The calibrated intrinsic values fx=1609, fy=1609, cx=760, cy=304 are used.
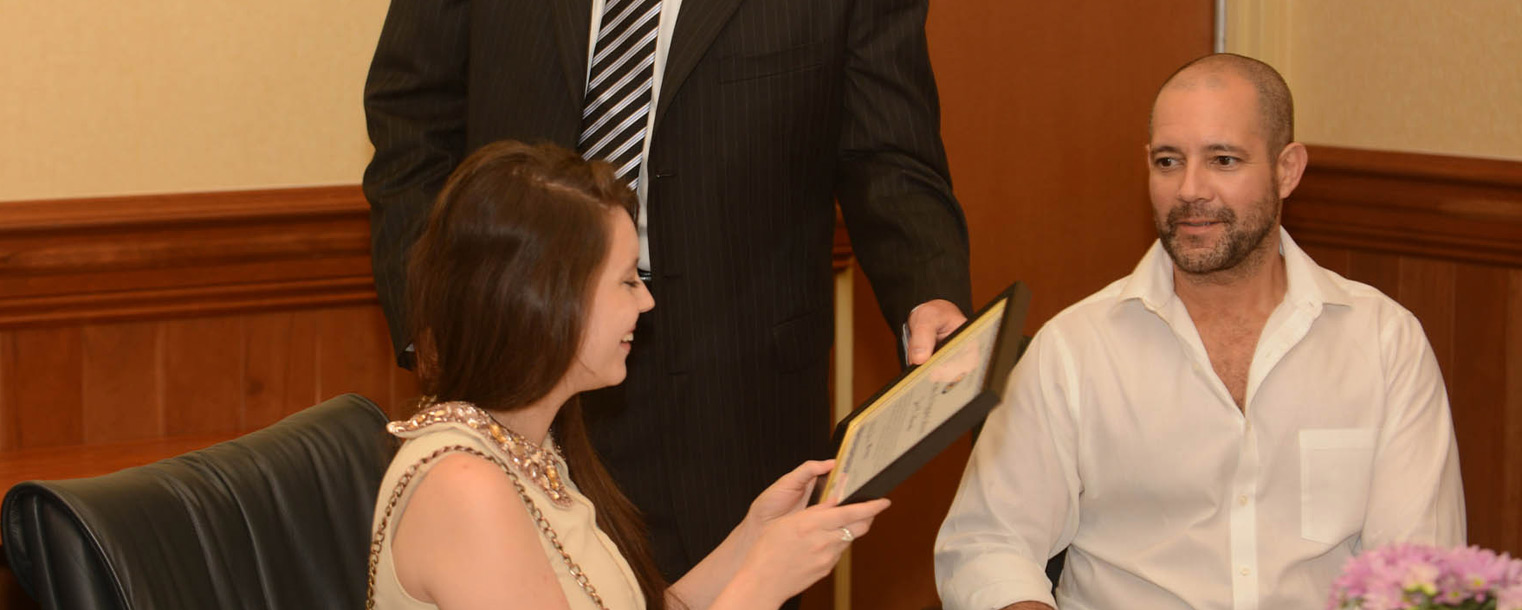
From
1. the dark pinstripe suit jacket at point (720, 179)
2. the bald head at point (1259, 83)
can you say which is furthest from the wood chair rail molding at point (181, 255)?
the bald head at point (1259, 83)

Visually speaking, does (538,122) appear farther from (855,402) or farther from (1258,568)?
(855,402)

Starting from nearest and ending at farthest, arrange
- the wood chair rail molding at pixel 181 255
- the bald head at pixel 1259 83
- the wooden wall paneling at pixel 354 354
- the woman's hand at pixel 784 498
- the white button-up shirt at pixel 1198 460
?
the woman's hand at pixel 784 498
the white button-up shirt at pixel 1198 460
the bald head at pixel 1259 83
the wood chair rail molding at pixel 181 255
the wooden wall paneling at pixel 354 354

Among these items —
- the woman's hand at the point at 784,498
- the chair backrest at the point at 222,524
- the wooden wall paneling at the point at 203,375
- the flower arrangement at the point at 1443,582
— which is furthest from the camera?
the wooden wall paneling at the point at 203,375

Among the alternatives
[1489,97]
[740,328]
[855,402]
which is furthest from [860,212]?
[1489,97]

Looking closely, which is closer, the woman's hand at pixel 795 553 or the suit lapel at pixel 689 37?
the woman's hand at pixel 795 553

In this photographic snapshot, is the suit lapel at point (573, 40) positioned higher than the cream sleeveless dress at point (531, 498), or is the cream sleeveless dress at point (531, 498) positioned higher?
the suit lapel at point (573, 40)

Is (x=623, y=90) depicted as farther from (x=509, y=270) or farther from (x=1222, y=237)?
(x=1222, y=237)

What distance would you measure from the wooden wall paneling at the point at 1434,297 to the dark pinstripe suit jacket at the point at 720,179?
1.65m

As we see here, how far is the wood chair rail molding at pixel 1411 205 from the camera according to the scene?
3336 millimetres

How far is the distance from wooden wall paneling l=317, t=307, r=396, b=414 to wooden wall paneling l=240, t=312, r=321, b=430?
0.02 m

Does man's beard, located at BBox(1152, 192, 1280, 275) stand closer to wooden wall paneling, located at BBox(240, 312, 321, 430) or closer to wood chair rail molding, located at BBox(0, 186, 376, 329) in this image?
wood chair rail molding, located at BBox(0, 186, 376, 329)

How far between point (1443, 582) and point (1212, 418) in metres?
0.95

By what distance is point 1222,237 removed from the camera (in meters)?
2.26

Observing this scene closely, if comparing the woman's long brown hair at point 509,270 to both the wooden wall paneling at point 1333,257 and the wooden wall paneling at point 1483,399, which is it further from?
the wooden wall paneling at point 1333,257
